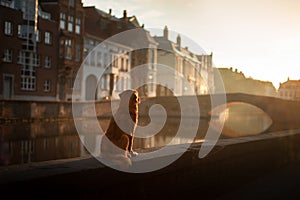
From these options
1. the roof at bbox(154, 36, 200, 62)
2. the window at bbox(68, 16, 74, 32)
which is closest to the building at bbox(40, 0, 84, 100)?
the window at bbox(68, 16, 74, 32)

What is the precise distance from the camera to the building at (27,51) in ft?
92.3

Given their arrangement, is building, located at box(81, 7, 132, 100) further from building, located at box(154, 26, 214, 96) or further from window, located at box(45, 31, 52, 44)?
building, located at box(154, 26, 214, 96)

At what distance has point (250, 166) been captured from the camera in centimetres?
627

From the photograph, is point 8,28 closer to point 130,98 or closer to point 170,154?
point 130,98

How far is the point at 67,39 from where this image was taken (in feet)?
111

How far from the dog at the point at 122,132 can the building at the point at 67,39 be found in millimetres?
28676

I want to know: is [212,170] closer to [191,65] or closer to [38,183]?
[38,183]

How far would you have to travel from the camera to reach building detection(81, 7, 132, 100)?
1462 inches

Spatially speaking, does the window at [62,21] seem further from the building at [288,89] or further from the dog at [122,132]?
the building at [288,89]

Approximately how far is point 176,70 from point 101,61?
79.9 ft

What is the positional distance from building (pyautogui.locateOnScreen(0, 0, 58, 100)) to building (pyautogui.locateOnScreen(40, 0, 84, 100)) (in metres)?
0.57

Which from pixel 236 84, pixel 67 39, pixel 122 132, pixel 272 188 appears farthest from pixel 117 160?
pixel 236 84

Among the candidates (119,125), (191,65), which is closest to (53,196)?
(119,125)

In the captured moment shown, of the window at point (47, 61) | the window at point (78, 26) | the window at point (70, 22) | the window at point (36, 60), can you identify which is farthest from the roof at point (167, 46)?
the window at point (36, 60)
